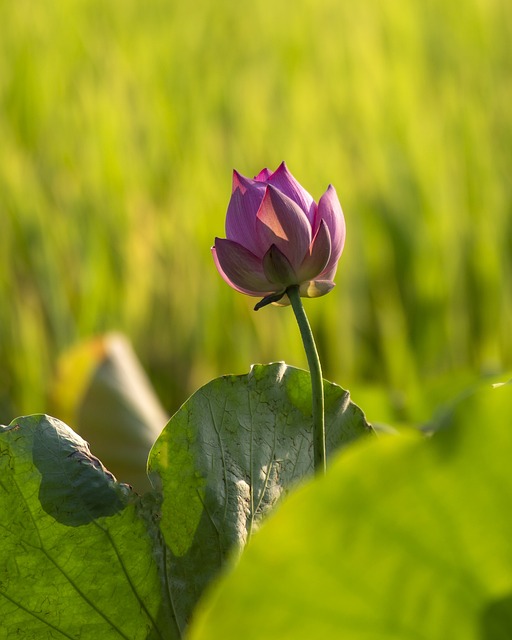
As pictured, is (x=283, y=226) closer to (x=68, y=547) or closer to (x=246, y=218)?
(x=246, y=218)

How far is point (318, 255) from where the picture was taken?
0.32 m

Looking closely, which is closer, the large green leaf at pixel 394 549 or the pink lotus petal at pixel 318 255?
the large green leaf at pixel 394 549

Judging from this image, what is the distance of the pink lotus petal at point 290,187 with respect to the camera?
333 millimetres

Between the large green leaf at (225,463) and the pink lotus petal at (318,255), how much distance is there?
4 cm

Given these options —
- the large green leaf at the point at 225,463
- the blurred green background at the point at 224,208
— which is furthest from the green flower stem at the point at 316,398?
→ the blurred green background at the point at 224,208

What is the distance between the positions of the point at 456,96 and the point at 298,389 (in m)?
1.93

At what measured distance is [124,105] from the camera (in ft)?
6.56

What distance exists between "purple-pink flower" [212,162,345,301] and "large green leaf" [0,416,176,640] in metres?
0.08

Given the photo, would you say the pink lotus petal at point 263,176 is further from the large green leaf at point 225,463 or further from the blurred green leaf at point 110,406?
the blurred green leaf at point 110,406

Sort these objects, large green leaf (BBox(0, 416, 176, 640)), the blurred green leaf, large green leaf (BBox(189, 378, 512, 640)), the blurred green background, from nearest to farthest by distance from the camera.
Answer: large green leaf (BBox(189, 378, 512, 640)) → large green leaf (BBox(0, 416, 176, 640)) → the blurred green leaf → the blurred green background

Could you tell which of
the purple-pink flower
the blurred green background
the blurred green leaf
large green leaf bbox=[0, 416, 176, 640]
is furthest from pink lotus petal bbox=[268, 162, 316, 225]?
the blurred green background

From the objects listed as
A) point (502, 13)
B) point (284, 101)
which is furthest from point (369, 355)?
point (502, 13)

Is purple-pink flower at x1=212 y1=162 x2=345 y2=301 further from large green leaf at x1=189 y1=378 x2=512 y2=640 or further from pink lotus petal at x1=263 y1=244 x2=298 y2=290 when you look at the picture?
large green leaf at x1=189 y1=378 x2=512 y2=640

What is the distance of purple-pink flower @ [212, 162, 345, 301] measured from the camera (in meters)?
0.32
